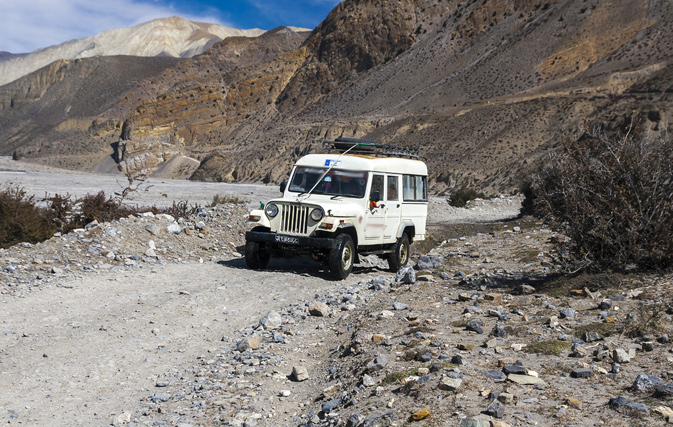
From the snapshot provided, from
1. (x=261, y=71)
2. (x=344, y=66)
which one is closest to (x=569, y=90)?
(x=344, y=66)

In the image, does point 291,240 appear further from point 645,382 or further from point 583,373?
point 645,382

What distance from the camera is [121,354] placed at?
6945 mm

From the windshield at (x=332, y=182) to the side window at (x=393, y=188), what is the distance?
2.74 ft

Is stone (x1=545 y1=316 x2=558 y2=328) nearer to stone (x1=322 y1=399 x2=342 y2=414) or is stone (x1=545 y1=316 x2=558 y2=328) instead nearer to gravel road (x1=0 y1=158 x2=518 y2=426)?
stone (x1=322 y1=399 x2=342 y2=414)

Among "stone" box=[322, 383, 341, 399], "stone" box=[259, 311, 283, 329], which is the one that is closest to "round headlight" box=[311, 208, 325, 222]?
"stone" box=[259, 311, 283, 329]

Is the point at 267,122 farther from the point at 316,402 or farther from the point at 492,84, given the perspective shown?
the point at 316,402

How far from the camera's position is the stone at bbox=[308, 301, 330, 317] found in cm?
916

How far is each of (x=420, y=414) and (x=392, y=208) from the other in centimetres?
873

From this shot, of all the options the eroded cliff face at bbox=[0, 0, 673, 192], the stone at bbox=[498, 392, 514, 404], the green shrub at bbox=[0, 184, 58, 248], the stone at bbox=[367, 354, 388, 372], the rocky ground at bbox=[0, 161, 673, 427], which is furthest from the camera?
the eroded cliff face at bbox=[0, 0, 673, 192]

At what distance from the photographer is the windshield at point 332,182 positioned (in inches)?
493

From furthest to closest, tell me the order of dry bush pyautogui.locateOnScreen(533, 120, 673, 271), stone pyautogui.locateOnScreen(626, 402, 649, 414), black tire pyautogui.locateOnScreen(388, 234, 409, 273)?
black tire pyautogui.locateOnScreen(388, 234, 409, 273) → dry bush pyautogui.locateOnScreen(533, 120, 673, 271) → stone pyautogui.locateOnScreen(626, 402, 649, 414)

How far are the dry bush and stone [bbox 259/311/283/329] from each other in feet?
15.9

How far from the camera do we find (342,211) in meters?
11.8

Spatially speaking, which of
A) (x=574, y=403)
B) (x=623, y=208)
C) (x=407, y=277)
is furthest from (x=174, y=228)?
(x=574, y=403)
